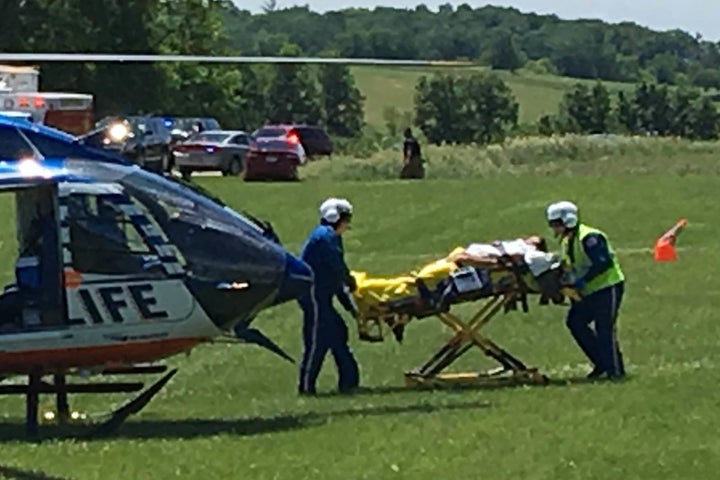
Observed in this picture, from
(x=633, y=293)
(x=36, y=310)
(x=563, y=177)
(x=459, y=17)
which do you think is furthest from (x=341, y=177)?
(x=459, y=17)

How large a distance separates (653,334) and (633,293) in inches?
167

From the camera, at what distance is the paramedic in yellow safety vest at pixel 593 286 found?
16453 millimetres

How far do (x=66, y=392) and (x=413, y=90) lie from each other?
107402 millimetres

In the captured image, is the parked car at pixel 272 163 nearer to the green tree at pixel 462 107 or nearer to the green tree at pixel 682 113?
the green tree at pixel 682 113

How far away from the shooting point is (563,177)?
4256 centimetres

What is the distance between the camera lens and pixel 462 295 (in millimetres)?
16031

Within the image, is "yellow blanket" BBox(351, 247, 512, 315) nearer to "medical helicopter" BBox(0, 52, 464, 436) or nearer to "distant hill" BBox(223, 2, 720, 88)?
"medical helicopter" BBox(0, 52, 464, 436)

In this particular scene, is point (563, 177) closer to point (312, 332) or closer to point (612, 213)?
point (612, 213)

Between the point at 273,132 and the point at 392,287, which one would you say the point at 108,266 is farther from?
the point at 273,132

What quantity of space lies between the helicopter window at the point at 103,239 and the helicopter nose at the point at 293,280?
1.14 m

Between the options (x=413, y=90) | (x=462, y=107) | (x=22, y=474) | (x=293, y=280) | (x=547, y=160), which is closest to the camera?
(x=22, y=474)

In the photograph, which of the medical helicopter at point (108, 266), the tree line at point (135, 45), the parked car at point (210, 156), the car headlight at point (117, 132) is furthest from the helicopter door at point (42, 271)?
the tree line at point (135, 45)

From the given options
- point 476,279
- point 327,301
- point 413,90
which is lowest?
point 413,90

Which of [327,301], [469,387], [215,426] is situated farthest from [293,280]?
[469,387]
